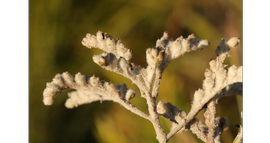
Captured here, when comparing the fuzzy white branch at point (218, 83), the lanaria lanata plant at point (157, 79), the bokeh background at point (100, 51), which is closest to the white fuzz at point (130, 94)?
the lanaria lanata plant at point (157, 79)

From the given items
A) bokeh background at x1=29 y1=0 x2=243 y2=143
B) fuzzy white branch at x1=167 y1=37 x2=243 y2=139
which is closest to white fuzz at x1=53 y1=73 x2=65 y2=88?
fuzzy white branch at x1=167 y1=37 x2=243 y2=139

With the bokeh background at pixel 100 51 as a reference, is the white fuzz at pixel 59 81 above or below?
below

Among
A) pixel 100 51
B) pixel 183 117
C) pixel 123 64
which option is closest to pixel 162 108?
pixel 183 117

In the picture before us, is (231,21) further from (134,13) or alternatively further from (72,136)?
(72,136)

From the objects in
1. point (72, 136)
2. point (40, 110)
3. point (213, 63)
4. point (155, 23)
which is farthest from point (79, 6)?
point (213, 63)

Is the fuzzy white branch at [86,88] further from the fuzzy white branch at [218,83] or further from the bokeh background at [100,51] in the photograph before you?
the bokeh background at [100,51]

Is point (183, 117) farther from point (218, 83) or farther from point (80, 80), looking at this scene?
point (80, 80)

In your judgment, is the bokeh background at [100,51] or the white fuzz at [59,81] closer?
the white fuzz at [59,81]

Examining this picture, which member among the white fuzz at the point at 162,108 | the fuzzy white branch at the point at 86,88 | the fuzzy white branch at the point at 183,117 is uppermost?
the fuzzy white branch at the point at 86,88
